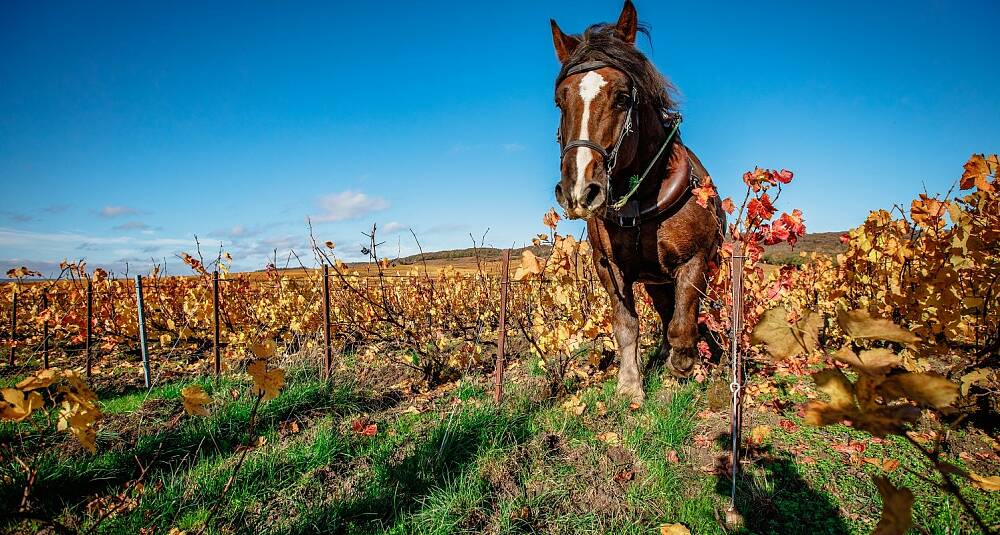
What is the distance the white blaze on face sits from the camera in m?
2.70

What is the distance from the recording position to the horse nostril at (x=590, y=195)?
2.69 m

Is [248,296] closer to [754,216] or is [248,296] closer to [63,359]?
[63,359]

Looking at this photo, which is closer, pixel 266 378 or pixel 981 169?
pixel 266 378

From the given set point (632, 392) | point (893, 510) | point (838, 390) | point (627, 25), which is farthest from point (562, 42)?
point (893, 510)

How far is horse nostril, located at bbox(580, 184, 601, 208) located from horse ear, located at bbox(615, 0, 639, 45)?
132 cm

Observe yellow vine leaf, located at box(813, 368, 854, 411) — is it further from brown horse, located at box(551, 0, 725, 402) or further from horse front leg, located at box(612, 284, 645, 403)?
horse front leg, located at box(612, 284, 645, 403)

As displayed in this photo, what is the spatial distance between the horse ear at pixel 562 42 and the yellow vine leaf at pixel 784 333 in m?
3.09

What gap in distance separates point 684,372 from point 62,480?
162 inches

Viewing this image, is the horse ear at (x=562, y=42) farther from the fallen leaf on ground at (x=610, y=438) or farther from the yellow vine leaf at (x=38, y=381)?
the yellow vine leaf at (x=38, y=381)

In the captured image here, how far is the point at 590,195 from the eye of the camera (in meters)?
2.74

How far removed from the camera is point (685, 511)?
7.79ft

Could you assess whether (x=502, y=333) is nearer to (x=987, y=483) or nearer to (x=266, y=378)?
(x=266, y=378)

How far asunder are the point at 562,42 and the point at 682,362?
2555 mm

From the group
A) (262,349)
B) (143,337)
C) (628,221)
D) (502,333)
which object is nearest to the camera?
(262,349)
